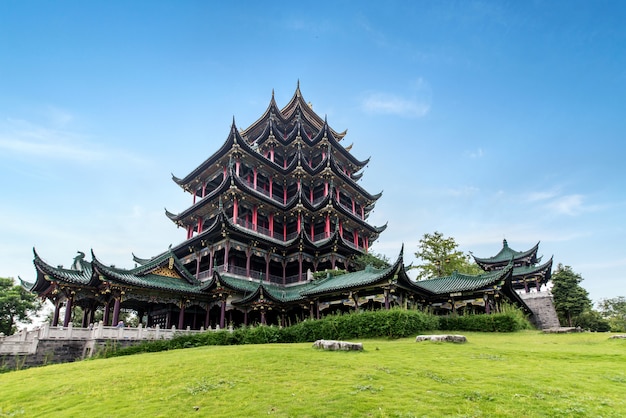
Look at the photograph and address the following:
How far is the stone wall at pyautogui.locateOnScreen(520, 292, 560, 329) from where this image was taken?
32.7m

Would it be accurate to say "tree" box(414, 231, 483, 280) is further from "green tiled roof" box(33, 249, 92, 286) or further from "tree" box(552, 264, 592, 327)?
"green tiled roof" box(33, 249, 92, 286)

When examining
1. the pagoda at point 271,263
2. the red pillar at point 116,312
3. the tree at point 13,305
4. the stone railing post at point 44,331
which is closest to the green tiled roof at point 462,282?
the pagoda at point 271,263

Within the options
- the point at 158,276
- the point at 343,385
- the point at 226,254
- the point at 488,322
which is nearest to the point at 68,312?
the point at 158,276

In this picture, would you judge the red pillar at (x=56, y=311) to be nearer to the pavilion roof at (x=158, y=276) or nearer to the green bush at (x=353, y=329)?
the pavilion roof at (x=158, y=276)

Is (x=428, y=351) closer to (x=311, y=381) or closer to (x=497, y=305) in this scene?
(x=311, y=381)

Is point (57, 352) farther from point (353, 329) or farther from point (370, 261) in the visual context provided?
point (370, 261)

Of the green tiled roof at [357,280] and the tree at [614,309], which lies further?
the tree at [614,309]

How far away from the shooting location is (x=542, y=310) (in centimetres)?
3347

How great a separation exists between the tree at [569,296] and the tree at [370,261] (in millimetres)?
16029

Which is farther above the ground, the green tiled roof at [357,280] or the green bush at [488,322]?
the green tiled roof at [357,280]

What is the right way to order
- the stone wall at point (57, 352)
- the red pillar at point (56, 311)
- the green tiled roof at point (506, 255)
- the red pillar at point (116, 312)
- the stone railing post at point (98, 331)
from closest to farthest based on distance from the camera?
1. the stone wall at point (57, 352)
2. the stone railing post at point (98, 331)
3. the red pillar at point (116, 312)
4. the red pillar at point (56, 311)
5. the green tiled roof at point (506, 255)

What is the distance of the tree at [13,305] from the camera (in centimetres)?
3372

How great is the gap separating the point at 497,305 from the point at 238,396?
66.3ft

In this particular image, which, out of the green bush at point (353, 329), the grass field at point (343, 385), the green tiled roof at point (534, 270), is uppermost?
the green tiled roof at point (534, 270)
